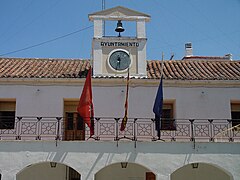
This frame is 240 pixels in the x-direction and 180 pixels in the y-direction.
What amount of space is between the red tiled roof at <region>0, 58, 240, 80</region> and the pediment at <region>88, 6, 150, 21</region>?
2635 millimetres

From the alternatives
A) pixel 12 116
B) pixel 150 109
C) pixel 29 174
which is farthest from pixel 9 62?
pixel 150 109

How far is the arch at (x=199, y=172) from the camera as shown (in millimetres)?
15945

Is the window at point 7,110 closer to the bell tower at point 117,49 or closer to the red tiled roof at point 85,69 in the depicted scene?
the red tiled roof at point 85,69

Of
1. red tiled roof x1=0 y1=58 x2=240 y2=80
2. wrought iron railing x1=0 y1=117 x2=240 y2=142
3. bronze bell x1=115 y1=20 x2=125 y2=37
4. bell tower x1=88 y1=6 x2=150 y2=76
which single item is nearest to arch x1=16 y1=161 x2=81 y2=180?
wrought iron railing x1=0 y1=117 x2=240 y2=142

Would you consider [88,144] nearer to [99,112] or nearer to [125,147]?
[125,147]

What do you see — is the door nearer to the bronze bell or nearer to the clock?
the clock

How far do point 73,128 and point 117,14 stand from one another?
Result: 5444 mm

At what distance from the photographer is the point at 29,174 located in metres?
15.9

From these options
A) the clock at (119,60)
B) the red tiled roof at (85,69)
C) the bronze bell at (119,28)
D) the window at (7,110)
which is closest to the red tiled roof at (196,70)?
the red tiled roof at (85,69)

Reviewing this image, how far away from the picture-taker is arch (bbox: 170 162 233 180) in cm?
1595

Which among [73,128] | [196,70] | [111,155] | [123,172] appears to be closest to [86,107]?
[111,155]

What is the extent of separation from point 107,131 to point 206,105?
4596mm

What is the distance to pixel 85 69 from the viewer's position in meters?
18.5

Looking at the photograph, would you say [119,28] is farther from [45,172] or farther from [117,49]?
[45,172]
